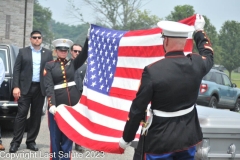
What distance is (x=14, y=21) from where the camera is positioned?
29.9 m

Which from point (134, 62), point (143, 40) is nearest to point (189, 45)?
point (143, 40)

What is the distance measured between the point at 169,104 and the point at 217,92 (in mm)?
15859

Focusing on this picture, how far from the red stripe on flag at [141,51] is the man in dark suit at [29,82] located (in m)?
2.48

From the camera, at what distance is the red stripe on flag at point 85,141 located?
16.3ft

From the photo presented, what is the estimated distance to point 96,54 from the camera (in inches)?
246

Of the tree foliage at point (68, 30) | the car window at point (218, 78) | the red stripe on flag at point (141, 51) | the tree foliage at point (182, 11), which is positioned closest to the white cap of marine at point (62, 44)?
the red stripe on flag at point (141, 51)

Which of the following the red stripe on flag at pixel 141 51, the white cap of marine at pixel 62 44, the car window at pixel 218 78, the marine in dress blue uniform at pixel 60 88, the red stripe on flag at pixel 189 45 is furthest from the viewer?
the car window at pixel 218 78

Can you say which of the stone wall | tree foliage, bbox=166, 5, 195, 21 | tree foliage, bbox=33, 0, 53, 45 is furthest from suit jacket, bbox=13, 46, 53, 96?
tree foliage, bbox=33, 0, 53, 45

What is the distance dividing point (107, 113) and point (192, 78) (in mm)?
2106

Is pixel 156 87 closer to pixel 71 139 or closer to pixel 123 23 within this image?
pixel 71 139

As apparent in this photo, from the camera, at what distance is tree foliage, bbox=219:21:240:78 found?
68250 mm

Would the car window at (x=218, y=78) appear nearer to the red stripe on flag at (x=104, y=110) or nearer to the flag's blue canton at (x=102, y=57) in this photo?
the flag's blue canton at (x=102, y=57)

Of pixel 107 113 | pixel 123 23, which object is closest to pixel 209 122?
pixel 107 113

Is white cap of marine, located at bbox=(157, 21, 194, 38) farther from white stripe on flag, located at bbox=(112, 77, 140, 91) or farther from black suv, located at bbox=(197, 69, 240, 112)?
black suv, located at bbox=(197, 69, 240, 112)
